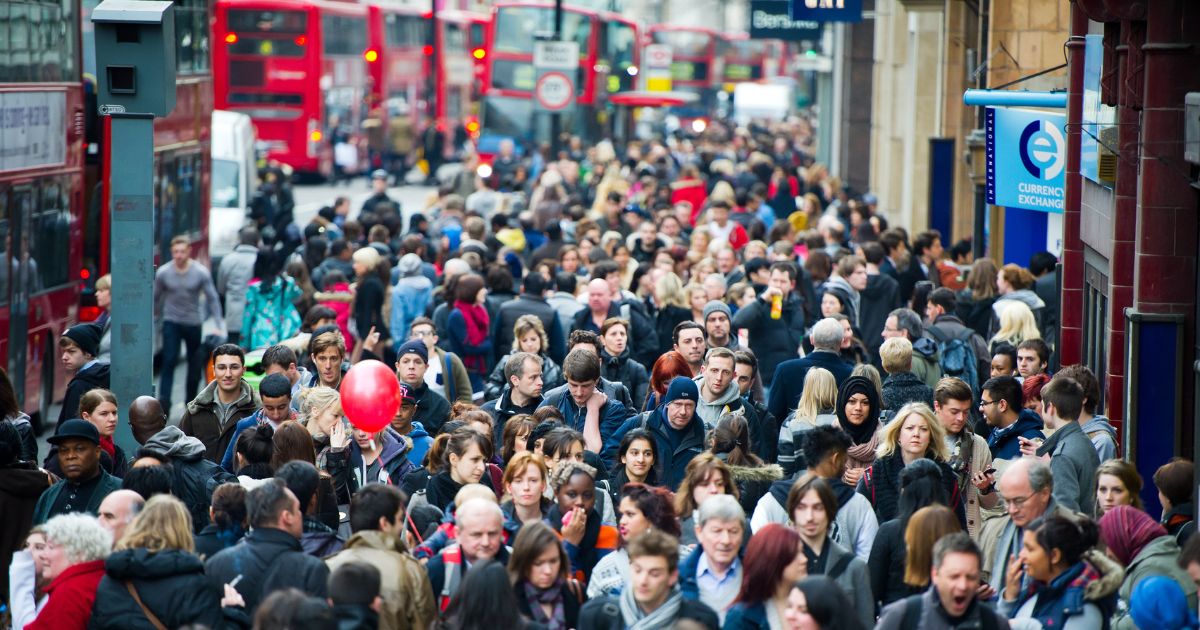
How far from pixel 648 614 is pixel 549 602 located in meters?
0.45

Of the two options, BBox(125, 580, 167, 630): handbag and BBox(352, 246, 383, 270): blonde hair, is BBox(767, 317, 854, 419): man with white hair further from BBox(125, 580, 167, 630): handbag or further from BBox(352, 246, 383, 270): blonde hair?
BBox(125, 580, 167, 630): handbag

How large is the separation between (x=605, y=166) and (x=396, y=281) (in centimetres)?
1609

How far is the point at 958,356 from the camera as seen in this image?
12.3 metres

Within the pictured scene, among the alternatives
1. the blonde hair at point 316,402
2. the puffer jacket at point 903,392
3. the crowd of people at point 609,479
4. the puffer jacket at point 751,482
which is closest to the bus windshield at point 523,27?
the crowd of people at point 609,479

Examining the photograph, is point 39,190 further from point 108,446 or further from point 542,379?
point 108,446

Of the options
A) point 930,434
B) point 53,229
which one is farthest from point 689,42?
point 930,434

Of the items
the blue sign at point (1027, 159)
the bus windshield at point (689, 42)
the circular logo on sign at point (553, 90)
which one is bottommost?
the blue sign at point (1027, 159)

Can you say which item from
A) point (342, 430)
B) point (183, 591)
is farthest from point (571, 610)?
point (342, 430)

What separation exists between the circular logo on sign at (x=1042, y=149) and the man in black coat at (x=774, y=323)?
213cm

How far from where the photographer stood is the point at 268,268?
53.5 feet

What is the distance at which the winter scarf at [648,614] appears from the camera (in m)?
6.47

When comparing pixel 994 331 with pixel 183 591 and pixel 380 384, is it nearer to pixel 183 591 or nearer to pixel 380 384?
pixel 380 384

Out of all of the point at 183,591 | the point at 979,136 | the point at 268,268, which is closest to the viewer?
the point at 183,591

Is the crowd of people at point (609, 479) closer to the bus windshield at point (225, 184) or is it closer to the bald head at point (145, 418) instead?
the bald head at point (145, 418)
